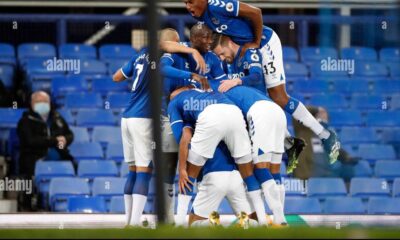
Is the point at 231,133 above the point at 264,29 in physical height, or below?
below

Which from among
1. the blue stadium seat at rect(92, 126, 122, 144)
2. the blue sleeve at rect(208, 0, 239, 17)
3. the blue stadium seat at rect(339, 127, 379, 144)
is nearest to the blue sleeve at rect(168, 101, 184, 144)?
the blue sleeve at rect(208, 0, 239, 17)

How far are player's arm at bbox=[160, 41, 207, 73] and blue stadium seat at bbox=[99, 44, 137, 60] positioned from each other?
Result: 238 centimetres

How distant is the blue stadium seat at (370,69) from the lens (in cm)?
1139

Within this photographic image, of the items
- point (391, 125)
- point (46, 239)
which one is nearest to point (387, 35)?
point (391, 125)

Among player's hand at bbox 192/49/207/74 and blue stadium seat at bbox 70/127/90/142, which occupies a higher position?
player's hand at bbox 192/49/207/74

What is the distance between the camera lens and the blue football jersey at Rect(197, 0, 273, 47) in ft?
33.5

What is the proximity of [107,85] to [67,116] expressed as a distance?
0.63 m

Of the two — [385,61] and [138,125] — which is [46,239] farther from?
[385,61]

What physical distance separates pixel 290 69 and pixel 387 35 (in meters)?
1.93

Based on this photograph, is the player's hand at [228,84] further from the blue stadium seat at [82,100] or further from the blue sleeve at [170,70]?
the blue stadium seat at [82,100]

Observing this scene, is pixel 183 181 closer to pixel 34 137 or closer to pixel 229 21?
pixel 229 21

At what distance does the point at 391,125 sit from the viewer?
11.0m

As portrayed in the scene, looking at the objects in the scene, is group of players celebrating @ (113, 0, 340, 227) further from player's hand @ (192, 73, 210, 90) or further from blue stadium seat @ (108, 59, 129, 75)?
blue stadium seat @ (108, 59, 129, 75)

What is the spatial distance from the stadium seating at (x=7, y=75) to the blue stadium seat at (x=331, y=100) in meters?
2.60
